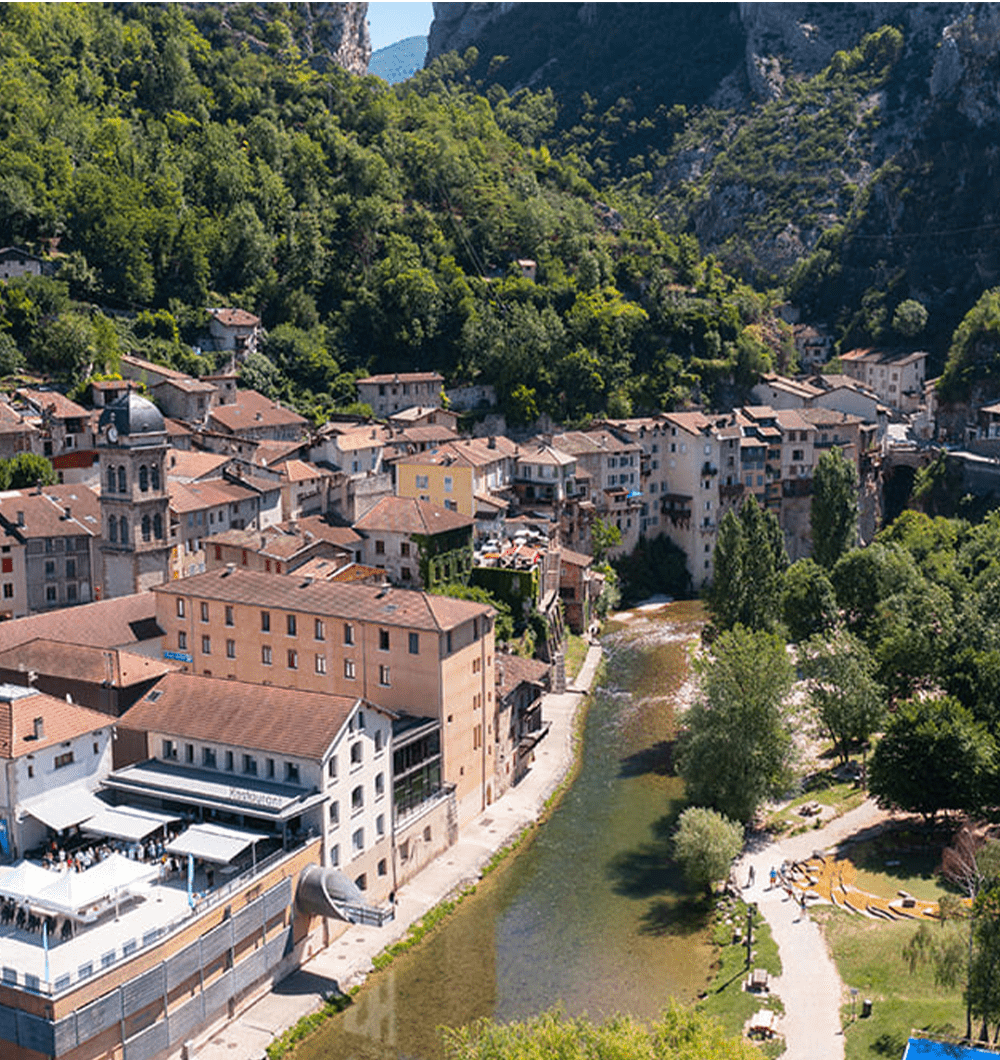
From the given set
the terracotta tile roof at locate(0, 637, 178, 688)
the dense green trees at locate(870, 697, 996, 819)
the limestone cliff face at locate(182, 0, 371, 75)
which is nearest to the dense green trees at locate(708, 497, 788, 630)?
the dense green trees at locate(870, 697, 996, 819)

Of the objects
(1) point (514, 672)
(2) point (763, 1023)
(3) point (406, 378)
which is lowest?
(2) point (763, 1023)

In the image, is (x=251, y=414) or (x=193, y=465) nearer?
(x=193, y=465)

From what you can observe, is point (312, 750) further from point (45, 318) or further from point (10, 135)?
point (10, 135)

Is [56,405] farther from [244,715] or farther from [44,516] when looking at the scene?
[244,715]

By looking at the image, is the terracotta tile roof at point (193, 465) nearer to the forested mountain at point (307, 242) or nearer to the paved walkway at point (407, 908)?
the forested mountain at point (307, 242)

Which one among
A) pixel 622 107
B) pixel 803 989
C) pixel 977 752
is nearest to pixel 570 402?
pixel 977 752

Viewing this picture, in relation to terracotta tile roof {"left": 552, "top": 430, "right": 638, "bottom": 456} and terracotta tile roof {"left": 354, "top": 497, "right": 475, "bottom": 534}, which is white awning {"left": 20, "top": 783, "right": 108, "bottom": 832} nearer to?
terracotta tile roof {"left": 354, "top": 497, "right": 475, "bottom": 534}

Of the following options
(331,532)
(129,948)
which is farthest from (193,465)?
(129,948)
